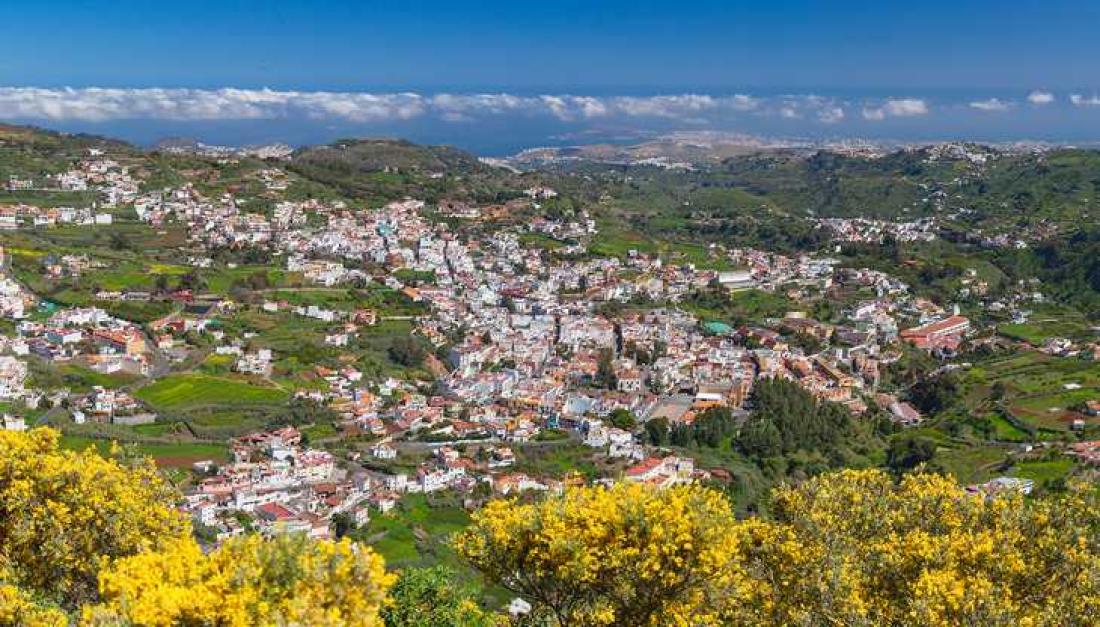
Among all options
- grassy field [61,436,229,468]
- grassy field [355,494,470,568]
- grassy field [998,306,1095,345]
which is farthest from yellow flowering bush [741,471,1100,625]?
grassy field [998,306,1095,345]

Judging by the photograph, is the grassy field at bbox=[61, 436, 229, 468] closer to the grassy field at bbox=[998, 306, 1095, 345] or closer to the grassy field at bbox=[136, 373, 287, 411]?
the grassy field at bbox=[136, 373, 287, 411]

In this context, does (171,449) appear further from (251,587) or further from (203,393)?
(251,587)

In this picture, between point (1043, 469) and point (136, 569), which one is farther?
point (1043, 469)

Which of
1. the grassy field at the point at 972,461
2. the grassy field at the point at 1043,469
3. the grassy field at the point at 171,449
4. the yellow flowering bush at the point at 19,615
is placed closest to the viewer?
the yellow flowering bush at the point at 19,615

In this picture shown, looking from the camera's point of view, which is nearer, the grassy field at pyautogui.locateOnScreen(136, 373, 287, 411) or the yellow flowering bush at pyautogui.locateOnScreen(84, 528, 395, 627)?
the yellow flowering bush at pyautogui.locateOnScreen(84, 528, 395, 627)

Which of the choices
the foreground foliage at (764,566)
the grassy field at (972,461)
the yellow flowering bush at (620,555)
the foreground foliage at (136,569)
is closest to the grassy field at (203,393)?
the grassy field at (972,461)

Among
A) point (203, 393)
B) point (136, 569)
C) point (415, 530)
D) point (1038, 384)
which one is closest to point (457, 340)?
point (203, 393)

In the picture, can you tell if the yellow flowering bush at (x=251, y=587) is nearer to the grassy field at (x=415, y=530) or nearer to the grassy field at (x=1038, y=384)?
the grassy field at (x=415, y=530)
